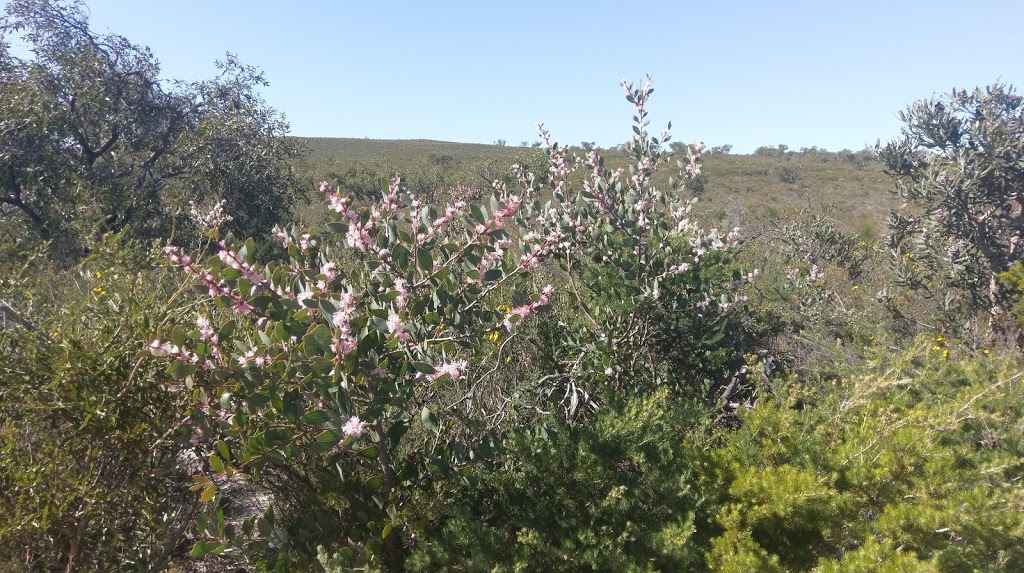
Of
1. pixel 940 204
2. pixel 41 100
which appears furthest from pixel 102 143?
pixel 940 204

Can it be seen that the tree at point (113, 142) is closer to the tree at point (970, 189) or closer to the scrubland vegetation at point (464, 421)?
the scrubland vegetation at point (464, 421)

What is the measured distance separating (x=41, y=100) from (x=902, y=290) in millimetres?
11789

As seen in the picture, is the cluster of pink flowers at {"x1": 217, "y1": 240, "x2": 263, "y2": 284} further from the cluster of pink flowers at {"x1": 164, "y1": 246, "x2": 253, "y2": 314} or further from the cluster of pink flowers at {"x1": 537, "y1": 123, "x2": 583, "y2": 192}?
the cluster of pink flowers at {"x1": 537, "y1": 123, "x2": 583, "y2": 192}

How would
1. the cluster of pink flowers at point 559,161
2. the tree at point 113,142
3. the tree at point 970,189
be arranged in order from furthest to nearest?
the tree at point 113,142 < the tree at point 970,189 < the cluster of pink flowers at point 559,161

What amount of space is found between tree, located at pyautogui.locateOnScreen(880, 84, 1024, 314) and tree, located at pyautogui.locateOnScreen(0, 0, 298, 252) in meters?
8.60

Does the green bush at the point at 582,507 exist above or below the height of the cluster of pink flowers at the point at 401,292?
below

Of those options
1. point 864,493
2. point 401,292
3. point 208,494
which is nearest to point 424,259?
point 401,292

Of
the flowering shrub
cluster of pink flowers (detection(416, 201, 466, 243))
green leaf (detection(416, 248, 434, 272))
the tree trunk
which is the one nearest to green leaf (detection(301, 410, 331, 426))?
the flowering shrub

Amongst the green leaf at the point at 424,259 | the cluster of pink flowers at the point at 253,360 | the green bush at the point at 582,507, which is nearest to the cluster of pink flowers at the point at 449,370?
the green leaf at the point at 424,259

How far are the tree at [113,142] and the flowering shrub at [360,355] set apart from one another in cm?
555

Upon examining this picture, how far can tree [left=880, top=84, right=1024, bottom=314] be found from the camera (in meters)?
5.09

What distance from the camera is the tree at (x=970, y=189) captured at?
5.09 m

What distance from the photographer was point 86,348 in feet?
6.49

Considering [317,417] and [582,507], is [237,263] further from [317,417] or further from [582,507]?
[582,507]
